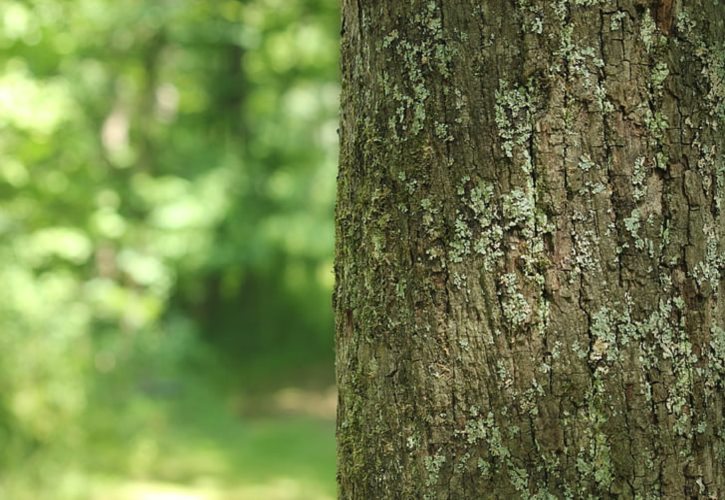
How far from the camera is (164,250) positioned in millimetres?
10562

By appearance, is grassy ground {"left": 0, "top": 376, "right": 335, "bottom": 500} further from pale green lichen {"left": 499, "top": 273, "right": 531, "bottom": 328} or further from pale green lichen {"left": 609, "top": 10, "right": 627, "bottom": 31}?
pale green lichen {"left": 609, "top": 10, "right": 627, "bottom": 31}

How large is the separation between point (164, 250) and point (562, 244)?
9.79 m

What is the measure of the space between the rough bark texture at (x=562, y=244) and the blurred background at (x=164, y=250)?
15.6ft

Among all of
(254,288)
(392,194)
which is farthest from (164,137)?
(392,194)

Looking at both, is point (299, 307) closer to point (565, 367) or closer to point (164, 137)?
point (164, 137)

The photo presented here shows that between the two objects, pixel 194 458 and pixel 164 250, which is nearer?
pixel 194 458

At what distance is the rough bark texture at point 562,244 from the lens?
117cm

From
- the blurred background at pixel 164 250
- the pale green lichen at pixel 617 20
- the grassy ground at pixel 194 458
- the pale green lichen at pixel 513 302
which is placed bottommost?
the pale green lichen at pixel 513 302

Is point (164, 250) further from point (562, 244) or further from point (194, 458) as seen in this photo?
A: point (562, 244)

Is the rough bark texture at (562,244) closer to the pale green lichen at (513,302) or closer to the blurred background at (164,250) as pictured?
the pale green lichen at (513,302)

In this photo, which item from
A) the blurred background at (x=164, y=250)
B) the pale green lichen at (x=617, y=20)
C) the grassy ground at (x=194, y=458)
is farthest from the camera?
the grassy ground at (x=194, y=458)

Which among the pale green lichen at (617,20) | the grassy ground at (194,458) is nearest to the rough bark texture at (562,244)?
the pale green lichen at (617,20)

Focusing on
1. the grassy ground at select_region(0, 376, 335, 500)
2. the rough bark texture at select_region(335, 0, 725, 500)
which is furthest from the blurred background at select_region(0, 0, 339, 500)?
the rough bark texture at select_region(335, 0, 725, 500)

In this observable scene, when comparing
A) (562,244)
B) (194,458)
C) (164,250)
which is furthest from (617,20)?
(164,250)
